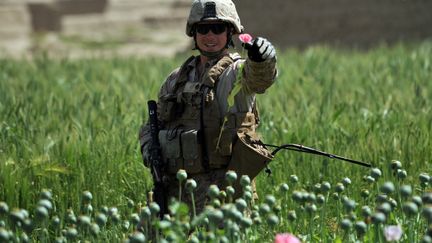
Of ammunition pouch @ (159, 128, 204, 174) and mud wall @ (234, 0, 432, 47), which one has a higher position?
ammunition pouch @ (159, 128, 204, 174)

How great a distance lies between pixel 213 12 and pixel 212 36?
10cm

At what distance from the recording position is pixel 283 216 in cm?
431

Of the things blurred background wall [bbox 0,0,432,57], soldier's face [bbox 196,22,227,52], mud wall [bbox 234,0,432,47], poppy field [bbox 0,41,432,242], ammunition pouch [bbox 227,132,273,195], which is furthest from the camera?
blurred background wall [bbox 0,0,432,57]

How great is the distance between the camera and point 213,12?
3.75 m

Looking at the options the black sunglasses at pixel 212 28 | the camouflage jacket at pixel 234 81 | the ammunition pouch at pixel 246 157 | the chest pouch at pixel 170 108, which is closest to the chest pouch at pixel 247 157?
the ammunition pouch at pixel 246 157

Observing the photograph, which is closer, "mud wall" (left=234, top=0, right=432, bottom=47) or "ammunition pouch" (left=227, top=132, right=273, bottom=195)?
"ammunition pouch" (left=227, top=132, right=273, bottom=195)

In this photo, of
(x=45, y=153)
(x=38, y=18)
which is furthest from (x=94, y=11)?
(x=45, y=153)

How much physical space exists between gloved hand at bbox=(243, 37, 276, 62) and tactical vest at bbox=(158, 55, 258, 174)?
29 cm

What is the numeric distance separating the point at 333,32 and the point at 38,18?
26.3ft

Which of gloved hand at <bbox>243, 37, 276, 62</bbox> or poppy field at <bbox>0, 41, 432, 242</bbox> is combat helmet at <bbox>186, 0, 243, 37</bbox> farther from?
poppy field at <bbox>0, 41, 432, 242</bbox>

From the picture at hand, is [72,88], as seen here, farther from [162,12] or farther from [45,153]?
[162,12]

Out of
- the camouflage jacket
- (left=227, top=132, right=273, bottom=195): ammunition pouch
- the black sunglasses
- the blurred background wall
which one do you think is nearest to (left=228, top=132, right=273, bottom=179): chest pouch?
(left=227, top=132, right=273, bottom=195): ammunition pouch

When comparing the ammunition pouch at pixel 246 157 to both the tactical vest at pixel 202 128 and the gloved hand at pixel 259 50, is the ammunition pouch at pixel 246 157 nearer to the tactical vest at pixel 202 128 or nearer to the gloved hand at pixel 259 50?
the tactical vest at pixel 202 128

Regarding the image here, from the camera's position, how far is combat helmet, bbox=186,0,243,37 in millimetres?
3748
